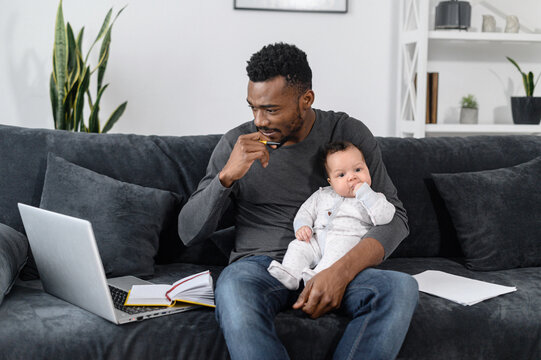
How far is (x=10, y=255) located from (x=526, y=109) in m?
2.80

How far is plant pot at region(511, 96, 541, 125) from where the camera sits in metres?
3.29

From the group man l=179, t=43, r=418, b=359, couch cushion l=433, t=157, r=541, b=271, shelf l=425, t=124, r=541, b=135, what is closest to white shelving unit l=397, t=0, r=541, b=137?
shelf l=425, t=124, r=541, b=135

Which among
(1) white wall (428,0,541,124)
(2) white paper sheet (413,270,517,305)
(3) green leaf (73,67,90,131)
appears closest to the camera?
(2) white paper sheet (413,270,517,305)

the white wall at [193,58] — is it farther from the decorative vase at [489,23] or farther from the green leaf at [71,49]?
the decorative vase at [489,23]

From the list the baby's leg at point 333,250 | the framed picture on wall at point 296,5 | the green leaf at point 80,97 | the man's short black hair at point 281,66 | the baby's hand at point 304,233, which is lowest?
the baby's leg at point 333,250

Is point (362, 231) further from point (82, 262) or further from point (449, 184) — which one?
point (82, 262)

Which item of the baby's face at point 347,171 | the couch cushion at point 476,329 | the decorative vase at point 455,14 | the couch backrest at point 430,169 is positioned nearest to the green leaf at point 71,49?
the couch backrest at point 430,169

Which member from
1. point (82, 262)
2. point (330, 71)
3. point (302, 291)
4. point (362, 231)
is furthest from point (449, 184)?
point (330, 71)

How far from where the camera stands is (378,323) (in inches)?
55.8

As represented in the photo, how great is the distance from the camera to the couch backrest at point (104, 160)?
1979 millimetres

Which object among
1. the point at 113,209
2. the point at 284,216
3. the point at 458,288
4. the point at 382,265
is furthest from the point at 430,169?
the point at 113,209

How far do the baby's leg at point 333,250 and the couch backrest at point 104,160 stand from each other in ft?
1.95

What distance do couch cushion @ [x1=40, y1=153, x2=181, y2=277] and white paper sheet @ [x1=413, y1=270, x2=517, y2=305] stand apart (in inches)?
34.1

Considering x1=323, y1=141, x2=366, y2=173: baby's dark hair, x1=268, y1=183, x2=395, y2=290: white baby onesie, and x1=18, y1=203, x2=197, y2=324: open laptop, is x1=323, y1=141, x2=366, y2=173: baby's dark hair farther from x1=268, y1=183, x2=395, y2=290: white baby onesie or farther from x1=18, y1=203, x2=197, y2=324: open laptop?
x1=18, y1=203, x2=197, y2=324: open laptop
